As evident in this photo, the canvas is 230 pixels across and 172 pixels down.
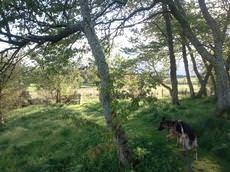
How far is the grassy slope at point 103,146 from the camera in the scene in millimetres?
17250

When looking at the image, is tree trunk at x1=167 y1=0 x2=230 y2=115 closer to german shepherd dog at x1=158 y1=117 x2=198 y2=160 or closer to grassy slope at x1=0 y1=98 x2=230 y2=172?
grassy slope at x1=0 y1=98 x2=230 y2=172

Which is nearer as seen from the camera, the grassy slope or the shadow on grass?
the grassy slope

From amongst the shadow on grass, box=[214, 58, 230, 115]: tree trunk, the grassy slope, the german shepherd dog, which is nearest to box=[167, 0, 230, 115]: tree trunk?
box=[214, 58, 230, 115]: tree trunk

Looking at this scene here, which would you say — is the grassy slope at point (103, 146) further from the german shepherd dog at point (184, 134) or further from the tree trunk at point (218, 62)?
the tree trunk at point (218, 62)

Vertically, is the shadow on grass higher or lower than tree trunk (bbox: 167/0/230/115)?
lower

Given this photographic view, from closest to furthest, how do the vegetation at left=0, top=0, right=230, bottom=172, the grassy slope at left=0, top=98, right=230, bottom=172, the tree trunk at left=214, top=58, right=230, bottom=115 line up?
1. the vegetation at left=0, top=0, right=230, bottom=172
2. the grassy slope at left=0, top=98, right=230, bottom=172
3. the tree trunk at left=214, top=58, right=230, bottom=115

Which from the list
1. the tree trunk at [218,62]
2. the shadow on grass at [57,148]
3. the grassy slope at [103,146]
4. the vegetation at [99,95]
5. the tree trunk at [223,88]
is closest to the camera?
Result: the vegetation at [99,95]

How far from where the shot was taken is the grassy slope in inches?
679

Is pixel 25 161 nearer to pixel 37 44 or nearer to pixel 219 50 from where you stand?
pixel 37 44

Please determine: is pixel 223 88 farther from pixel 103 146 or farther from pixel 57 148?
pixel 57 148

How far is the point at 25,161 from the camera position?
2120 cm

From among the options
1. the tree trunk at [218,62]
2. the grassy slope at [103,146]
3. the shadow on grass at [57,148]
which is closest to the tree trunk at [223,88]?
the tree trunk at [218,62]

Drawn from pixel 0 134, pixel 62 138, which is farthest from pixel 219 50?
pixel 0 134

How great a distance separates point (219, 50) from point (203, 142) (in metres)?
6.31
